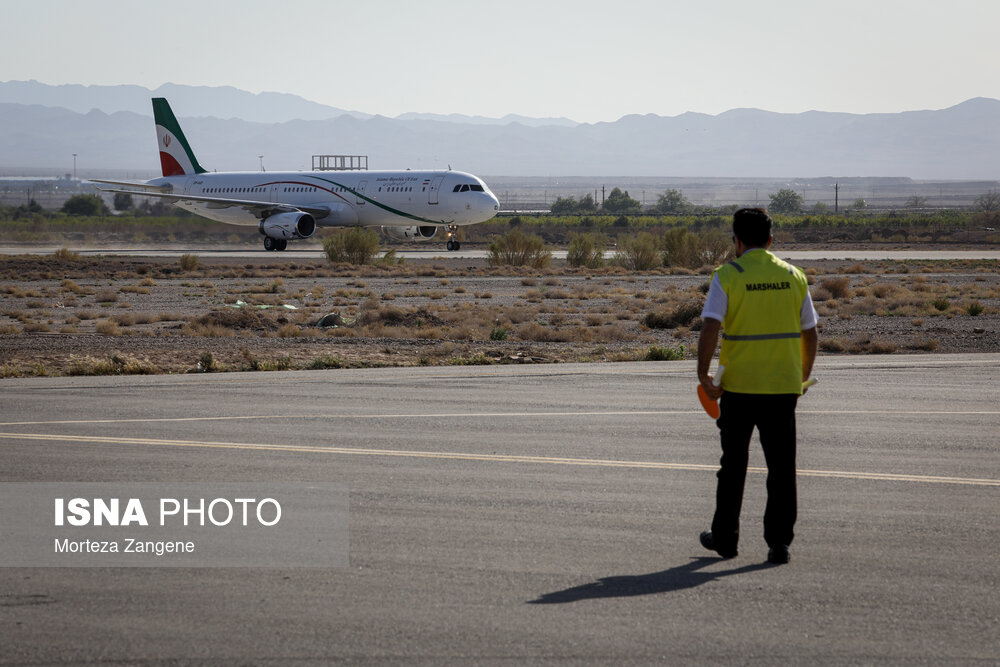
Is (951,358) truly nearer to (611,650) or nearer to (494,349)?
(494,349)

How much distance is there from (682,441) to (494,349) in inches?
379

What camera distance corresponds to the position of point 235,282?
39.1 meters

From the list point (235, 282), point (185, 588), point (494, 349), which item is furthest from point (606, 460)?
point (235, 282)

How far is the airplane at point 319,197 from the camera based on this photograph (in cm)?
5269

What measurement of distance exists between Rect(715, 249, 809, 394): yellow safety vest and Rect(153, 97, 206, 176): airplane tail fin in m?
58.1

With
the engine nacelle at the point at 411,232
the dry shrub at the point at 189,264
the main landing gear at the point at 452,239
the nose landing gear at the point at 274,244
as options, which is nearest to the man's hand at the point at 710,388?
the dry shrub at the point at 189,264

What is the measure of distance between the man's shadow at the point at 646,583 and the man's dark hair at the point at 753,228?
1.76 m

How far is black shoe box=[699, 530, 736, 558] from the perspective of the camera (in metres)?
A: 6.73

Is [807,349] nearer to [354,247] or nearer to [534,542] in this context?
[534,542]

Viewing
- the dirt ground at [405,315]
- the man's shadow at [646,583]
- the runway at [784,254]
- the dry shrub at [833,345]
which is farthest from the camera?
the runway at [784,254]

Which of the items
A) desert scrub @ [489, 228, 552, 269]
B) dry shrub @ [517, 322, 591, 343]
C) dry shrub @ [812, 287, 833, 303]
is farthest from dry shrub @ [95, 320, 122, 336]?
desert scrub @ [489, 228, 552, 269]

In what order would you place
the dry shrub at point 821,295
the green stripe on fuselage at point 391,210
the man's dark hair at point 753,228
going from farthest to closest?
the green stripe on fuselage at point 391,210 < the dry shrub at point 821,295 < the man's dark hair at point 753,228

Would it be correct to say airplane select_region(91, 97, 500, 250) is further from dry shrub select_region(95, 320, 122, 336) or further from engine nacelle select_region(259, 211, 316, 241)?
dry shrub select_region(95, 320, 122, 336)

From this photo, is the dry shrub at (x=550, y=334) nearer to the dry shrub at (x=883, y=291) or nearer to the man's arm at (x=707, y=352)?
the dry shrub at (x=883, y=291)
